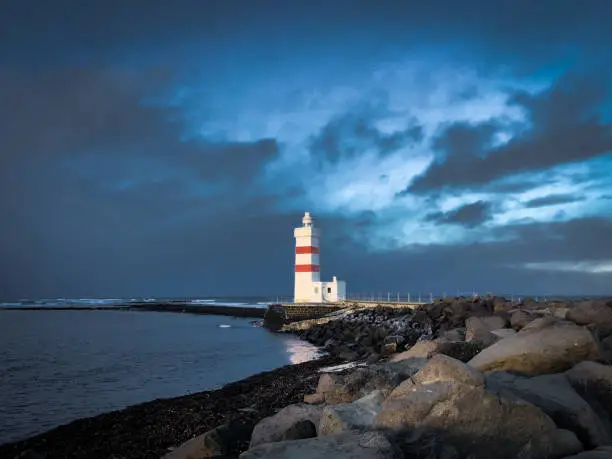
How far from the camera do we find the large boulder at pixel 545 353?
716 centimetres

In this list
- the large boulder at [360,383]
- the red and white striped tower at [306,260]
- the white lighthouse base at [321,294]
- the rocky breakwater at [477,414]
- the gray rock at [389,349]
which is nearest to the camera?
the rocky breakwater at [477,414]

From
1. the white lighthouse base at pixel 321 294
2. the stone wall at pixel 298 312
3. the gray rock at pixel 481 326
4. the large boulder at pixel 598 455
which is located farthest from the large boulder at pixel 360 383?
the white lighthouse base at pixel 321 294

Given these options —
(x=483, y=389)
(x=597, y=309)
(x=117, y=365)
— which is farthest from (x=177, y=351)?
(x=483, y=389)

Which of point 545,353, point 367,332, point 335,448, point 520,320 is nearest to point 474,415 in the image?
point 335,448

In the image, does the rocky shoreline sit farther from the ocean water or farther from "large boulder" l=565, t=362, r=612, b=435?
the ocean water

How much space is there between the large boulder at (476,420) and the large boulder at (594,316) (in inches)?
291

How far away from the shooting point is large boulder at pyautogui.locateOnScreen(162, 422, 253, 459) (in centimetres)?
602

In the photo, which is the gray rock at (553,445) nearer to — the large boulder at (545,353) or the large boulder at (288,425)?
the large boulder at (545,353)

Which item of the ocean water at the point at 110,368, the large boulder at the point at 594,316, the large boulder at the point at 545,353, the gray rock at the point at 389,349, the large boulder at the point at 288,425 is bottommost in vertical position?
the ocean water at the point at 110,368

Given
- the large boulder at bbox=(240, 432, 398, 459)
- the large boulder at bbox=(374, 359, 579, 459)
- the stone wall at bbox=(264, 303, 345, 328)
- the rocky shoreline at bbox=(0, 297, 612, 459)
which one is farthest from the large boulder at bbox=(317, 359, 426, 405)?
the stone wall at bbox=(264, 303, 345, 328)

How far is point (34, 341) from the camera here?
96.3 feet

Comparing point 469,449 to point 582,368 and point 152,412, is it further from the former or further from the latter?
point 152,412

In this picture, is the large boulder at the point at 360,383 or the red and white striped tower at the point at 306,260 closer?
the large boulder at the point at 360,383

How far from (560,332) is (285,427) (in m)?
4.03
